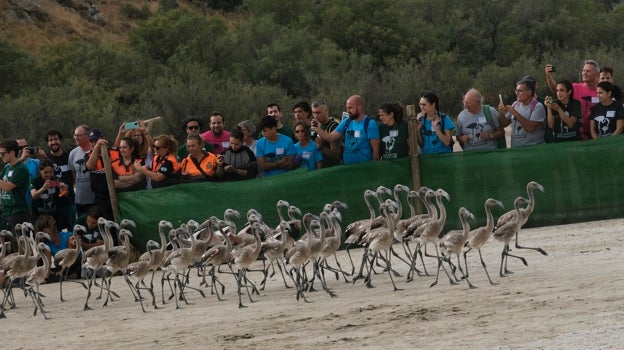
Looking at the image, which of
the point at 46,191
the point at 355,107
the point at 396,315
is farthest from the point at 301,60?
the point at 396,315

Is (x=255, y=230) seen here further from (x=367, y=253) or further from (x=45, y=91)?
(x=45, y=91)

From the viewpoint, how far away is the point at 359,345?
425 inches

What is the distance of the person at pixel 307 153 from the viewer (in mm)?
18531

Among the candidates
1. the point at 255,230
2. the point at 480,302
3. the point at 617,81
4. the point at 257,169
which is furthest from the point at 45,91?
the point at 480,302

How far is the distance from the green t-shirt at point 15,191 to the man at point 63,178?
0.58 meters

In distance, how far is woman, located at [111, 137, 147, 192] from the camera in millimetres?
18156

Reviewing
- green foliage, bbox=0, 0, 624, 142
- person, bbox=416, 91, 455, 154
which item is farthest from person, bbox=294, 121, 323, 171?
green foliage, bbox=0, 0, 624, 142

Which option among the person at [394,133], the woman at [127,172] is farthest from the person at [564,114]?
the woman at [127,172]

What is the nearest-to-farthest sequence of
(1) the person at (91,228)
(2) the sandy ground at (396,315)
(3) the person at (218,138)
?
(2) the sandy ground at (396,315) < (1) the person at (91,228) < (3) the person at (218,138)

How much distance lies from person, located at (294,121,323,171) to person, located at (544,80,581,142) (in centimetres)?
351

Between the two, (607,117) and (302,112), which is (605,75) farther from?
(302,112)

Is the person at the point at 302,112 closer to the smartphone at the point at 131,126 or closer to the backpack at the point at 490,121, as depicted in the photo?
the smartphone at the point at 131,126

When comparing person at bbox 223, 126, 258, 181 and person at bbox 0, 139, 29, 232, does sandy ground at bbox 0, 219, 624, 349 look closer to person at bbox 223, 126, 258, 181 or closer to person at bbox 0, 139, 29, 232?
person at bbox 0, 139, 29, 232

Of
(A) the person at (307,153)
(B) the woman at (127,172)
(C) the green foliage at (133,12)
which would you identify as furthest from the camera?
(C) the green foliage at (133,12)
